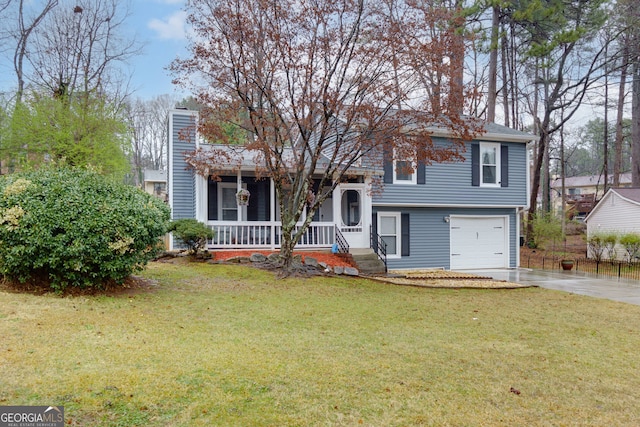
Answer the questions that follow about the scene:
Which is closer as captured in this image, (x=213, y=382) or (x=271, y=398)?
(x=271, y=398)

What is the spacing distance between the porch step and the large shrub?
6.87m

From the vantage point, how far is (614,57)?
20.1 metres

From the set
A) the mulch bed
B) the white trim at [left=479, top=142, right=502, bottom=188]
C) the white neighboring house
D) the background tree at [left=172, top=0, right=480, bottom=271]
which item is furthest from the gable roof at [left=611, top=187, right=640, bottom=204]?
the mulch bed

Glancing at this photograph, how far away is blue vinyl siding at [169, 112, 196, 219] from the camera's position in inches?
518

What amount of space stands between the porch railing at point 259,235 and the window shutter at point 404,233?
3.03 m

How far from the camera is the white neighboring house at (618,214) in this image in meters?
18.2

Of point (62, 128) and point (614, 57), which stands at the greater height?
point (614, 57)

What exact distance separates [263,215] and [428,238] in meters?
6.06

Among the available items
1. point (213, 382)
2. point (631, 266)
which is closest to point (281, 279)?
point (213, 382)

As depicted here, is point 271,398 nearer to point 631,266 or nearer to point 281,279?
point 281,279

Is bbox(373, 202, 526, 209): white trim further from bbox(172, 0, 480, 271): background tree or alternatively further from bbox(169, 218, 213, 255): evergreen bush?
bbox(169, 218, 213, 255): evergreen bush

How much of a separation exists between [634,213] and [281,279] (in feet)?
53.3

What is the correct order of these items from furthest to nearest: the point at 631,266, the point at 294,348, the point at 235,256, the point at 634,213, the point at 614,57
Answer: the point at 614,57
the point at 634,213
the point at 631,266
the point at 235,256
the point at 294,348

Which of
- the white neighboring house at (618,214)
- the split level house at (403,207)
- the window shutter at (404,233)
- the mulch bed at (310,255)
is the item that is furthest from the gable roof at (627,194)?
the mulch bed at (310,255)
